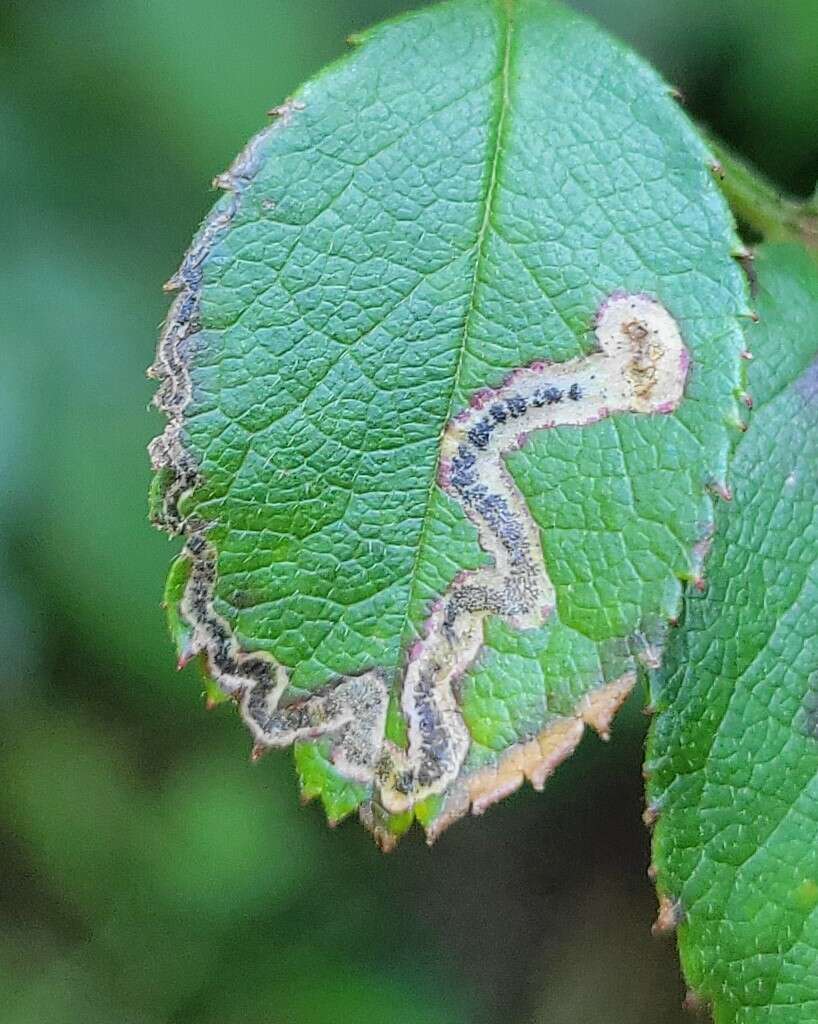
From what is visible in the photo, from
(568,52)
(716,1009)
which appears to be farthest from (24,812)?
(568,52)

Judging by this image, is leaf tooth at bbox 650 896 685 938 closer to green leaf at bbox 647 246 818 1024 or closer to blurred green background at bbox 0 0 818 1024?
green leaf at bbox 647 246 818 1024

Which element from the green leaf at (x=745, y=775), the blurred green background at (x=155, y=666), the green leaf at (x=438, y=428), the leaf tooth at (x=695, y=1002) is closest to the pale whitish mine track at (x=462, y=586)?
the green leaf at (x=438, y=428)

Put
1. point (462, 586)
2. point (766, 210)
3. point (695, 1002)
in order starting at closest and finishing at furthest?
point (462, 586)
point (695, 1002)
point (766, 210)

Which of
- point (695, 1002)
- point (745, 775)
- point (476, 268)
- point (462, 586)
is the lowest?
point (695, 1002)

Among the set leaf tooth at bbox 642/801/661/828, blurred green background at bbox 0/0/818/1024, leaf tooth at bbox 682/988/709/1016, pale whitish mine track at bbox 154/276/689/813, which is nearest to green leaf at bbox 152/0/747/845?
pale whitish mine track at bbox 154/276/689/813

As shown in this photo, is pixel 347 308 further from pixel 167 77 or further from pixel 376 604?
pixel 167 77

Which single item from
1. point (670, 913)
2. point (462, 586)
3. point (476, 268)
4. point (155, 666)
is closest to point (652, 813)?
point (670, 913)

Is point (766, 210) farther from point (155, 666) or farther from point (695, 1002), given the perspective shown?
point (155, 666)
